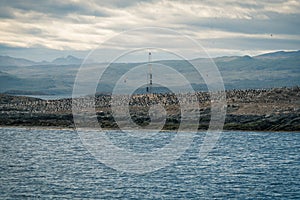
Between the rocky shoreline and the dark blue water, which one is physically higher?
the rocky shoreline

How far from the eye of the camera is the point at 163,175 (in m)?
74.7

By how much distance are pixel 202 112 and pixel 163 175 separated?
73365 mm

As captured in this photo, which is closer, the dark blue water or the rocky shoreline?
the dark blue water

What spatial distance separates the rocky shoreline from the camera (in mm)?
138125

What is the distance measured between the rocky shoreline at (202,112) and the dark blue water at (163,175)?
25.4 metres

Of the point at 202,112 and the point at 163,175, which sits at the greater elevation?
the point at 202,112

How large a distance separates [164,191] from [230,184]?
8.59 meters

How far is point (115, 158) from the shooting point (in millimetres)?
91312

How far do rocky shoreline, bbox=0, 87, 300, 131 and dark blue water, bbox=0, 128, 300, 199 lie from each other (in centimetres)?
2543

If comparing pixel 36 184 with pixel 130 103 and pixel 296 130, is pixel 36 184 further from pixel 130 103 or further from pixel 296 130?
pixel 130 103

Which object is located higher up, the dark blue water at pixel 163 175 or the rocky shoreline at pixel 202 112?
the rocky shoreline at pixel 202 112

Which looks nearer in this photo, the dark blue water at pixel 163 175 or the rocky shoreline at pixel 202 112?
the dark blue water at pixel 163 175

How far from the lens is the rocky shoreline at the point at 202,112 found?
5438 inches

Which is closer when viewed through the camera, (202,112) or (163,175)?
(163,175)
